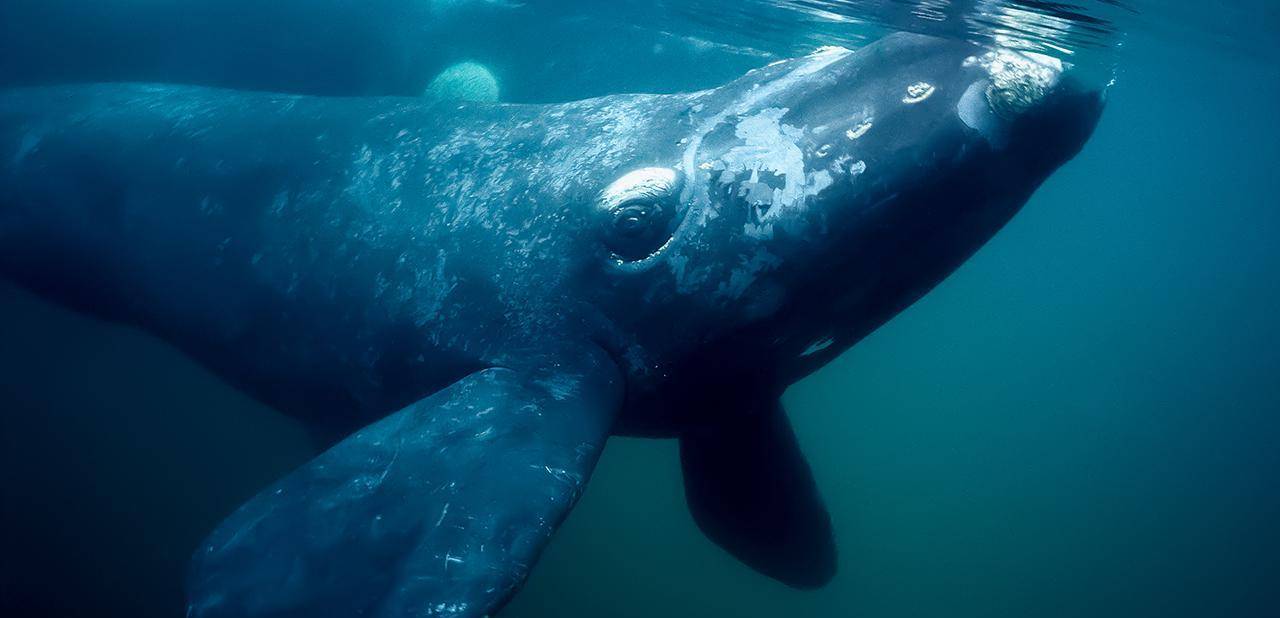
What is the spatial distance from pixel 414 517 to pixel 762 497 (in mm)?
3422

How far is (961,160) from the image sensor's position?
383cm

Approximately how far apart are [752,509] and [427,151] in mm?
3932

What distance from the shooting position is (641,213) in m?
4.16

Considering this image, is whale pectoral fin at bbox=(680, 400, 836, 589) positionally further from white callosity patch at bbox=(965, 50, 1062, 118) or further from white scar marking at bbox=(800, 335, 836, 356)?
white callosity patch at bbox=(965, 50, 1062, 118)

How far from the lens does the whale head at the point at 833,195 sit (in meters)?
3.87

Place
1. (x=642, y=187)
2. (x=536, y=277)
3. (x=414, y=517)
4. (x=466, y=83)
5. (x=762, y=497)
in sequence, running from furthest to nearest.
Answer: (x=466, y=83) < (x=762, y=497) < (x=536, y=277) < (x=642, y=187) < (x=414, y=517)

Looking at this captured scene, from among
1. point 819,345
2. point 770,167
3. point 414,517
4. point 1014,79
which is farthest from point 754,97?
point 414,517

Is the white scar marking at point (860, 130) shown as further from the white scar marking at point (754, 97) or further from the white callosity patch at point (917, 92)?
the white scar marking at point (754, 97)

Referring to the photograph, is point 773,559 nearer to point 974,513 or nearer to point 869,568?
point 869,568

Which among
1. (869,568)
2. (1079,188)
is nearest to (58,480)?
(869,568)

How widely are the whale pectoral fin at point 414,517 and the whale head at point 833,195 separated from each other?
1.03m

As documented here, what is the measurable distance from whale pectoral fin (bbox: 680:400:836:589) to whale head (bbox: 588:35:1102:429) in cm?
121

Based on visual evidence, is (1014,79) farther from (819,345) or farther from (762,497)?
(762,497)

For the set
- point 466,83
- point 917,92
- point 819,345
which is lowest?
point 466,83
